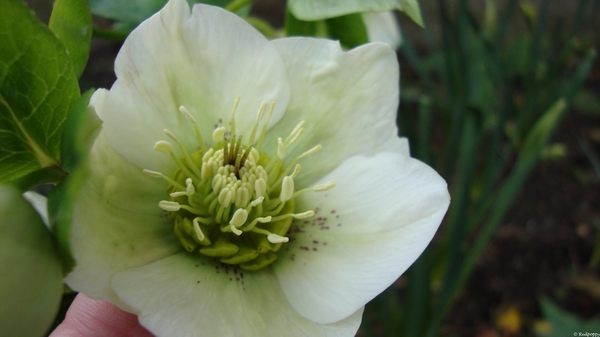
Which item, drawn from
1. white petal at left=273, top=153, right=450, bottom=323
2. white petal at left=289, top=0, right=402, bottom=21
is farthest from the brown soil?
white petal at left=289, top=0, right=402, bottom=21

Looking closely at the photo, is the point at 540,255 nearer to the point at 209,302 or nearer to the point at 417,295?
the point at 417,295

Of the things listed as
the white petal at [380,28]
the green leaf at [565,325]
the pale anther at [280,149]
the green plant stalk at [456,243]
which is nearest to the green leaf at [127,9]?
the pale anther at [280,149]

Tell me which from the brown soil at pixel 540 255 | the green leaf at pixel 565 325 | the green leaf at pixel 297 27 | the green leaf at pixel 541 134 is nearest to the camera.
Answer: the green leaf at pixel 297 27

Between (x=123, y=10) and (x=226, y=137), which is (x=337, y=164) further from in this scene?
(x=123, y=10)

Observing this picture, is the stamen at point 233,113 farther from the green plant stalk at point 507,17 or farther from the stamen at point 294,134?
the green plant stalk at point 507,17

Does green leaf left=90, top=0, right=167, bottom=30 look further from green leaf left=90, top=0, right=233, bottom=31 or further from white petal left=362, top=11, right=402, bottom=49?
white petal left=362, top=11, right=402, bottom=49

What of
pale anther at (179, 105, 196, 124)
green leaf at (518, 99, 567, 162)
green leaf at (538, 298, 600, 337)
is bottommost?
green leaf at (538, 298, 600, 337)
